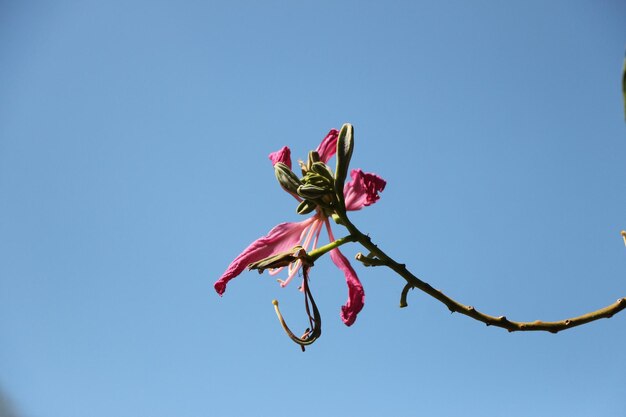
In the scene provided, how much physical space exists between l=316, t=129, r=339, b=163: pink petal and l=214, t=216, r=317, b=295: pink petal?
18 centimetres

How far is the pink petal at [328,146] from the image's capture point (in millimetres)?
1323

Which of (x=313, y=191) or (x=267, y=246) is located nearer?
(x=313, y=191)

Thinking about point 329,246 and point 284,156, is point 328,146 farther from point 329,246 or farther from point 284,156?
point 329,246

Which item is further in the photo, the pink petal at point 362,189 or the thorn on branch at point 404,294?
the pink petal at point 362,189

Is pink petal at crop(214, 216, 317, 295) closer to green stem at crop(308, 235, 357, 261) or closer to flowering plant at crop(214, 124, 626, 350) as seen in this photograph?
flowering plant at crop(214, 124, 626, 350)

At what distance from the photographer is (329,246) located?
1034 millimetres

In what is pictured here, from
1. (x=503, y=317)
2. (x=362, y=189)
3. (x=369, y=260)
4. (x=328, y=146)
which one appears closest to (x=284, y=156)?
(x=328, y=146)

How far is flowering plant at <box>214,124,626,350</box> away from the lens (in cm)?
92

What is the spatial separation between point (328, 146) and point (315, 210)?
19cm

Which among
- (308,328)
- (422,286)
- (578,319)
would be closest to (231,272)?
(308,328)

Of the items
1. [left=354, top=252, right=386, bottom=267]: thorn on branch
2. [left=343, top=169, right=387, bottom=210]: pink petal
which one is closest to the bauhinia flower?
[left=343, top=169, right=387, bottom=210]: pink petal

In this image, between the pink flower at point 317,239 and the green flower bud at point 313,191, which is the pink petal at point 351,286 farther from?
the green flower bud at point 313,191

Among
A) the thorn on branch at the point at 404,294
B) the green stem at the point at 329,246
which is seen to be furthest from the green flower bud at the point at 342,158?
the thorn on branch at the point at 404,294

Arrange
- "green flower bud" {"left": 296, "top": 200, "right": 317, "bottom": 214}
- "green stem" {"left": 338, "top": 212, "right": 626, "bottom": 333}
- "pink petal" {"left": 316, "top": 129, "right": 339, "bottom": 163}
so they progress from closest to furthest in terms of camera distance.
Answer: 1. "green stem" {"left": 338, "top": 212, "right": 626, "bottom": 333}
2. "green flower bud" {"left": 296, "top": 200, "right": 317, "bottom": 214}
3. "pink petal" {"left": 316, "top": 129, "right": 339, "bottom": 163}
